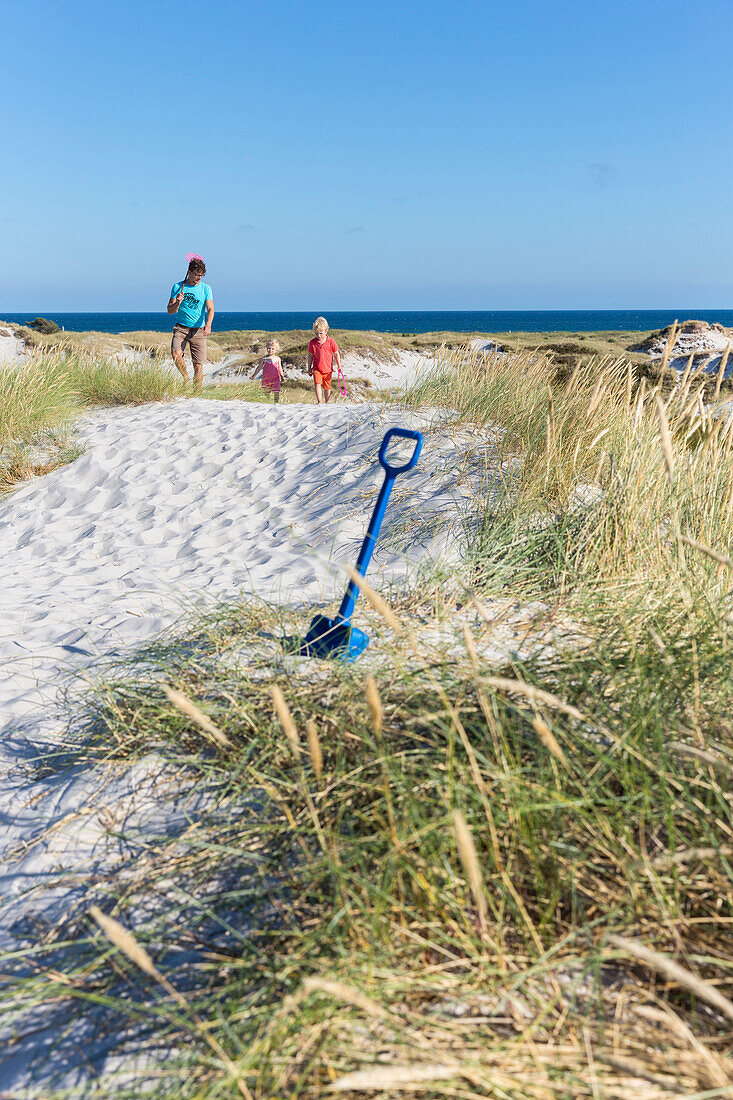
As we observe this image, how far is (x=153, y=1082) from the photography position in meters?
1.29

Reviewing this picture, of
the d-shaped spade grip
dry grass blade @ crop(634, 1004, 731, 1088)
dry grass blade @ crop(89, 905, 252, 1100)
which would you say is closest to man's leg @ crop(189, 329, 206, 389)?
the d-shaped spade grip

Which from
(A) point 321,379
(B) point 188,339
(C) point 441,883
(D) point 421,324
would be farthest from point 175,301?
(D) point 421,324

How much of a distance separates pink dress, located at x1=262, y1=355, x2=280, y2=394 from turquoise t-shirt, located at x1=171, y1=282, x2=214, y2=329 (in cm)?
170

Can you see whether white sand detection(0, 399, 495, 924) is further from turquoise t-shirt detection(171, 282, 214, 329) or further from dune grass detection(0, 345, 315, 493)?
turquoise t-shirt detection(171, 282, 214, 329)

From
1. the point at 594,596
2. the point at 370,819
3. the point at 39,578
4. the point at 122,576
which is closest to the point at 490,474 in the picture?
the point at 594,596

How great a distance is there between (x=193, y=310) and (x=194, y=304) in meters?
0.07

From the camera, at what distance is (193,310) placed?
865cm

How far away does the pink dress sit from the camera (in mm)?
10422

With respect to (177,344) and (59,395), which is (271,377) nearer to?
(177,344)

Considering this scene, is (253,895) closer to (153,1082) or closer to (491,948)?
(153,1082)

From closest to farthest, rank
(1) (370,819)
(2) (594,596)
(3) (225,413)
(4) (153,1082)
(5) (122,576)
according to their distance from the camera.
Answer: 1. (4) (153,1082)
2. (1) (370,819)
3. (2) (594,596)
4. (5) (122,576)
5. (3) (225,413)

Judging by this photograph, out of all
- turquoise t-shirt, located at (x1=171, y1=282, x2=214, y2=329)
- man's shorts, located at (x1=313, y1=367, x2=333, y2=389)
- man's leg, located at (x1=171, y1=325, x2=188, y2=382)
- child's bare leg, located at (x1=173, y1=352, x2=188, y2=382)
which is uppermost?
turquoise t-shirt, located at (x1=171, y1=282, x2=214, y2=329)

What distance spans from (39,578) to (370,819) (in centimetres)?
352

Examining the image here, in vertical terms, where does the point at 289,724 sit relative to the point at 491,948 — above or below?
above
